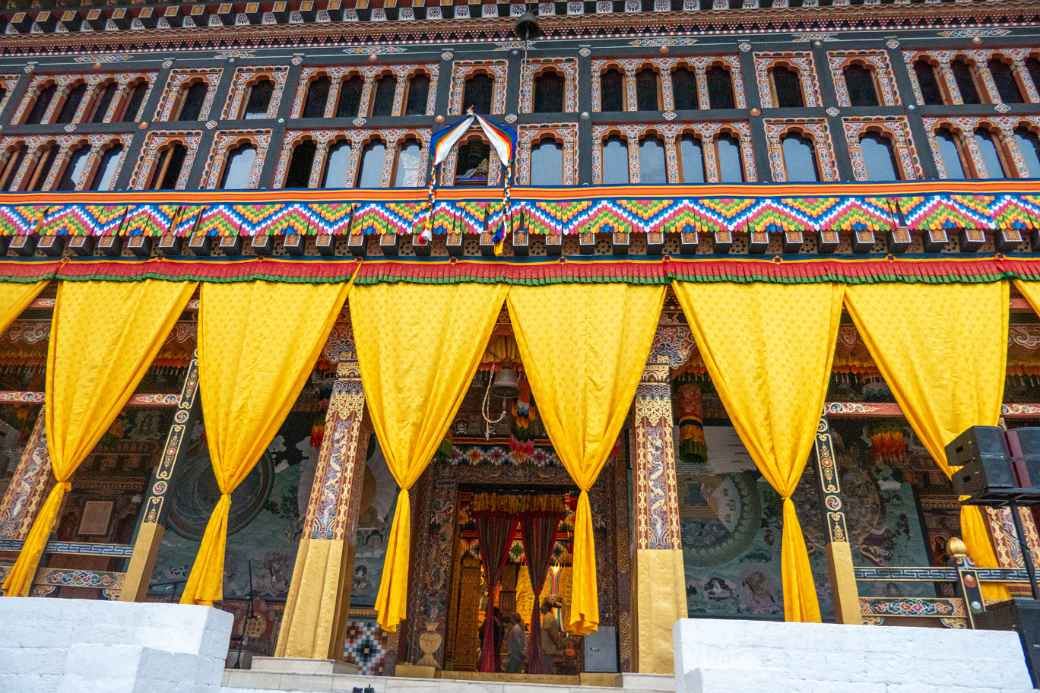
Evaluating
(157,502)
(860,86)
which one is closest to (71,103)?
(157,502)

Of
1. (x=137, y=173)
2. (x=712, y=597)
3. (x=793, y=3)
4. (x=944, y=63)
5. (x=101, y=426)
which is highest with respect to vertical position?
(x=793, y=3)

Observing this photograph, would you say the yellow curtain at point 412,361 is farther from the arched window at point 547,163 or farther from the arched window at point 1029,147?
the arched window at point 1029,147

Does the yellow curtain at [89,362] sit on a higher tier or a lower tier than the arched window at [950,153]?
lower

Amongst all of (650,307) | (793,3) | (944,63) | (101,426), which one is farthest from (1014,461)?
(101,426)

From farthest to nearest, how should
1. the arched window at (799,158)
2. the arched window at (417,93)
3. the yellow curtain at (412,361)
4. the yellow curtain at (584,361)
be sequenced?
the arched window at (417,93) → the arched window at (799,158) → the yellow curtain at (412,361) → the yellow curtain at (584,361)

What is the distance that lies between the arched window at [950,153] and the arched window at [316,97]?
25.7 ft

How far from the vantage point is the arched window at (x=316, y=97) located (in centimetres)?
989

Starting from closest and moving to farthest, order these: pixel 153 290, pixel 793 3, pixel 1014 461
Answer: pixel 1014 461, pixel 153 290, pixel 793 3

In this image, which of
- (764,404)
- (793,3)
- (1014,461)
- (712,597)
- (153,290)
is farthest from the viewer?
(793,3)

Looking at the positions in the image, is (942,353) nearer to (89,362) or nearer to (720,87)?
(720,87)

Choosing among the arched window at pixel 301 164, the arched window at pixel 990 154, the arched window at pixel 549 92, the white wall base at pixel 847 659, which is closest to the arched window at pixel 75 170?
the arched window at pixel 301 164

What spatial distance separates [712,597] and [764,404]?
312cm

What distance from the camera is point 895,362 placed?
7203mm

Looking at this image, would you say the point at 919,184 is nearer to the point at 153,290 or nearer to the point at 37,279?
the point at 153,290
